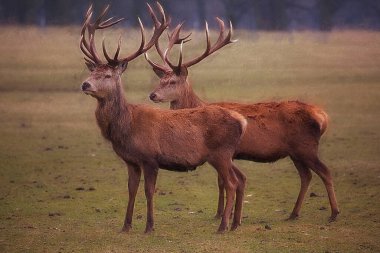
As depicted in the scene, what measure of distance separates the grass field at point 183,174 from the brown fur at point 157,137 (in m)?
0.66

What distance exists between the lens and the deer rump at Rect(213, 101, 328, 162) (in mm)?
10562

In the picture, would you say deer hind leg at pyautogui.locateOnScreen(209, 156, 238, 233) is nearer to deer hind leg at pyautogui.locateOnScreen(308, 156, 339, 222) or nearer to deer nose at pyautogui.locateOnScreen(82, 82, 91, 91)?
deer hind leg at pyautogui.locateOnScreen(308, 156, 339, 222)

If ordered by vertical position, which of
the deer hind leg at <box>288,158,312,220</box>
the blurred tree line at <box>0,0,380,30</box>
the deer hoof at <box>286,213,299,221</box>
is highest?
the deer hind leg at <box>288,158,312,220</box>

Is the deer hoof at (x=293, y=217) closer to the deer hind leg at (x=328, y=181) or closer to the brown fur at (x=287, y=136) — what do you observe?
the brown fur at (x=287, y=136)

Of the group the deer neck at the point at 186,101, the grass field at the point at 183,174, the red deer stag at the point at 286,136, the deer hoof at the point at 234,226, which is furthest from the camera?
the deer neck at the point at 186,101

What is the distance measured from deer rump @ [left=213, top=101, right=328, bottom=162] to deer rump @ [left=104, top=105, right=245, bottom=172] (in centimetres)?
58

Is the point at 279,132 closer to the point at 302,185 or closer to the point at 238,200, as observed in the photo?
the point at 302,185

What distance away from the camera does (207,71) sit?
2930 centimetres

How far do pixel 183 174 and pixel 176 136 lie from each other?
14.3 feet

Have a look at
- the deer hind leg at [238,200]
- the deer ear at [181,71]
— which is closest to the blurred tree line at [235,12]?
the deer ear at [181,71]

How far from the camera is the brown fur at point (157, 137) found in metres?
9.75

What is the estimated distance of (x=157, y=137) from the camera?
9.84m

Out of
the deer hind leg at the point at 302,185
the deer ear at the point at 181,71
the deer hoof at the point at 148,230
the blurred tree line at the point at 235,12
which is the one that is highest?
the deer ear at the point at 181,71

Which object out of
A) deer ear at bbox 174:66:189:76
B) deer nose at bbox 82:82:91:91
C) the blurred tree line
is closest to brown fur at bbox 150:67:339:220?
deer ear at bbox 174:66:189:76
